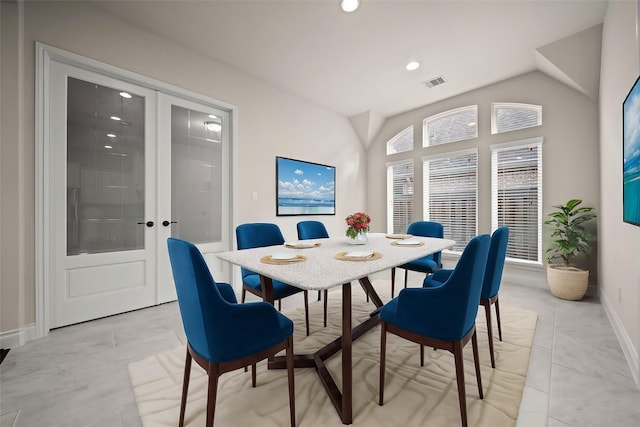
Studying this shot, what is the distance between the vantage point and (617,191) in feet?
7.34

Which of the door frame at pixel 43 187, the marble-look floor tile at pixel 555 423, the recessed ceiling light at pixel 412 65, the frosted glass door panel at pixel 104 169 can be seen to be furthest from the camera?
the recessed ceiling light at pixel 412 65

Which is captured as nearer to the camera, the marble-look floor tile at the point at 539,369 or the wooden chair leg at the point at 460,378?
the wooden chair leg at the point at 460,378

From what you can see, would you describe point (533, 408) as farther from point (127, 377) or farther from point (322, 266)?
point (127, 377)

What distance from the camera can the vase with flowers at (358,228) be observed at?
223 centimetres

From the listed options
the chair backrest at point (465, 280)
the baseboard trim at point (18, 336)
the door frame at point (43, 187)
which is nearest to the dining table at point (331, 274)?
the chair backrest at point (465, 280)

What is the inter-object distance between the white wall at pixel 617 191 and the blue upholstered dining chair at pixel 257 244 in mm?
2301

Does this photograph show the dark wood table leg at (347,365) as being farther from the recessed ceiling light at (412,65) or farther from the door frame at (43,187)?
the recessed ceiling light at (412,65)

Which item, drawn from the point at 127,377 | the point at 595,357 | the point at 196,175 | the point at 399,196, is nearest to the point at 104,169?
the point at 196,175

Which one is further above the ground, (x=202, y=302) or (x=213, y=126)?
(x=213, y=126)

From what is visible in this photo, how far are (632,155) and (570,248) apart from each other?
1.80 meters

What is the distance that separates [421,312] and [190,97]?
3.41 metres

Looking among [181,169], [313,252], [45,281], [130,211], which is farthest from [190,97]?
[313,252]

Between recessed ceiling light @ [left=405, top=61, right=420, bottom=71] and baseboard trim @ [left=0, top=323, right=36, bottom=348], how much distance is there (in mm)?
4822

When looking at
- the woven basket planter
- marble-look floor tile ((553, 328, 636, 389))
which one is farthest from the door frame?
the woven basket planter
